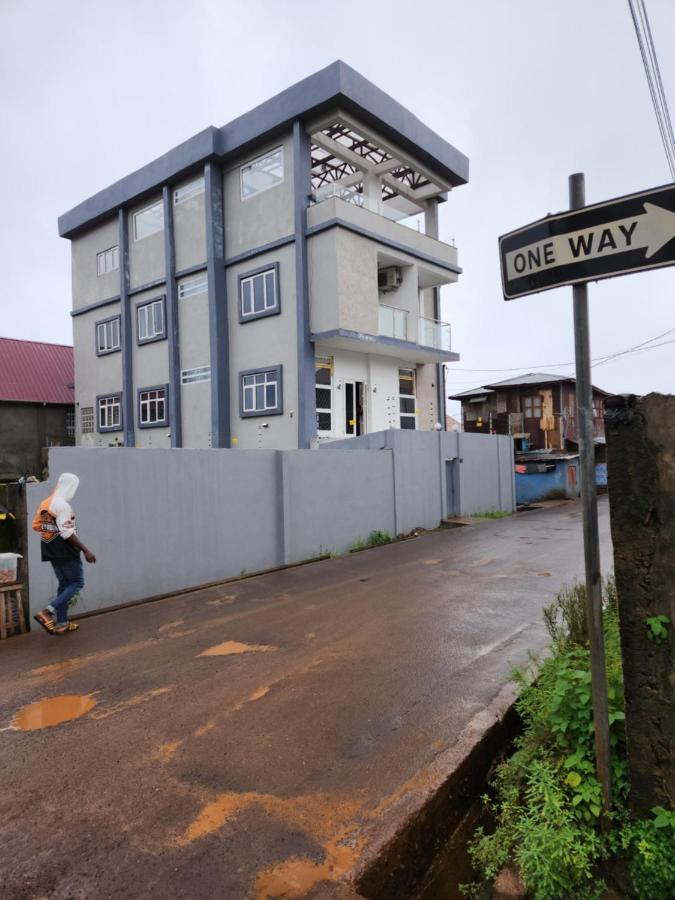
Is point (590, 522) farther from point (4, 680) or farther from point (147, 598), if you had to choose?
point (147, 598)

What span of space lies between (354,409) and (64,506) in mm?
13578

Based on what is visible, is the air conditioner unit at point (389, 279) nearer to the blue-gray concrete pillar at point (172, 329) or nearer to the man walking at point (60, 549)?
the blue-gray concrete pillar at point (172, 329)

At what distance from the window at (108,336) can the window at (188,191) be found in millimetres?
5678

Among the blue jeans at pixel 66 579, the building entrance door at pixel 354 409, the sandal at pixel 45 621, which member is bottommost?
the sandal at pixel 45 621

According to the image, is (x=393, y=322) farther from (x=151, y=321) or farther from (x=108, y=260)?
(x=108, y=260)

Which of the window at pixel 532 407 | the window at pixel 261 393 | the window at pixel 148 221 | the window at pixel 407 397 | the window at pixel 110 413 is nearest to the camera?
the window at pixel 261 393

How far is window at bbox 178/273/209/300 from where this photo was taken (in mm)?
19828

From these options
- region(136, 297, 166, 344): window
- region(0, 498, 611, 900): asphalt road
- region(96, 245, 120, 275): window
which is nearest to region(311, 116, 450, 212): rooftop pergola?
region(136, 297, 166, 344): window

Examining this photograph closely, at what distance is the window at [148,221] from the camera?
70.6 feet

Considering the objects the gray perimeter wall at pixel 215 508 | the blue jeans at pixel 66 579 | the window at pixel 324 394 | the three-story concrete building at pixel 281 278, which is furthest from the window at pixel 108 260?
the blue jeans at pixel 66 579

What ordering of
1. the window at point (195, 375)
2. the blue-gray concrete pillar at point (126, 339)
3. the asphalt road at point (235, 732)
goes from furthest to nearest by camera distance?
the blue-gray concrete pillar at point (126, 339) → the window at point (195, 375) → the asphalt road at point (235, 732)

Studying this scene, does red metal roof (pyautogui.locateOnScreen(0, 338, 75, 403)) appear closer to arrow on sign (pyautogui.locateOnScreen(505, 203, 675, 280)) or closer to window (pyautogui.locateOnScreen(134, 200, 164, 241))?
window (pyautogui.locateOnScreen(134, 200, 164, 241))

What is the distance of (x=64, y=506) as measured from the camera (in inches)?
256

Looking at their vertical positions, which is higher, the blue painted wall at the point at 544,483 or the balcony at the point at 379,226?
the balcony at the point at 379,226
